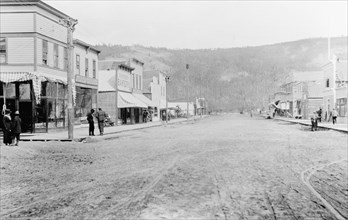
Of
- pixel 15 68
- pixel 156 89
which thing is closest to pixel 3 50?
pixel 15 68

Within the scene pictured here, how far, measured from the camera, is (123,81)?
43.7 meters

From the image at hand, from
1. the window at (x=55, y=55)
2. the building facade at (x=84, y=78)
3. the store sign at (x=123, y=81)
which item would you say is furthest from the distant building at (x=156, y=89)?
the window at (x=55, y=55)

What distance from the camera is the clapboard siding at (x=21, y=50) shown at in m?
25.4

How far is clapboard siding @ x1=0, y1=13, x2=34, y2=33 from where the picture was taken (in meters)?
25.4

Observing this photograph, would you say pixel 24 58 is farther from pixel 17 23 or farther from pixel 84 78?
pixel 84 78

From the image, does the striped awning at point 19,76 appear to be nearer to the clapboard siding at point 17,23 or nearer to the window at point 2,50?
the window at point 2,50

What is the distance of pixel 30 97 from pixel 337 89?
3578cm

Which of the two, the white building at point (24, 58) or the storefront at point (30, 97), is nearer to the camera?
the storefront at point (30, 97)

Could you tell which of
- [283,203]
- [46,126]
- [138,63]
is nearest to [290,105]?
[138,63]

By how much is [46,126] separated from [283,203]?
Answer: 22.3 m

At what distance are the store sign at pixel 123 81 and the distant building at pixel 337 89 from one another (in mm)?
23300

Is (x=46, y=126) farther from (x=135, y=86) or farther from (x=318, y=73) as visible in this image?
(x=318, y=73)

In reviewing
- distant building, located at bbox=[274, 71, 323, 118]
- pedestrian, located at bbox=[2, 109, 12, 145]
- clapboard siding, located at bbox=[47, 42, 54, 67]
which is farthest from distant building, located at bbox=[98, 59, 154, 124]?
distant building, located at bbox=[274, 71, 323, 118]

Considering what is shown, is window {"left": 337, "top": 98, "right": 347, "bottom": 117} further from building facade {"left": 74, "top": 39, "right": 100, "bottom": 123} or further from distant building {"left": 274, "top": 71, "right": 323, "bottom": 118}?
building facade {"left": 74, "top": 39, "right": 100, "bottom": 123}
